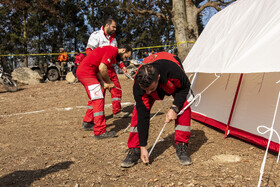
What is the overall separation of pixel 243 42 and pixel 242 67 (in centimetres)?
41

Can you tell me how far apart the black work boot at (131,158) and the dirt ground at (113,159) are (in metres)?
0.05

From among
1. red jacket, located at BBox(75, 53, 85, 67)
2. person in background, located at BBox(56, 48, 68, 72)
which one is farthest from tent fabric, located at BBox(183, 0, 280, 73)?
person in background, located at BBox(56, 48, 68, 72)

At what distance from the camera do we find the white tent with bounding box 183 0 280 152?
2211mm

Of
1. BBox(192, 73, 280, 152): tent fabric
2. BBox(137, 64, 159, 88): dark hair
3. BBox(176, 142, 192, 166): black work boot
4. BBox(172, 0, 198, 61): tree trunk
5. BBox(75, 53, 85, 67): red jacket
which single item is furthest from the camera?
BBox(172, 0, 198, 61): tree trunk

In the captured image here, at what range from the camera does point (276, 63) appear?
1973 millimetres

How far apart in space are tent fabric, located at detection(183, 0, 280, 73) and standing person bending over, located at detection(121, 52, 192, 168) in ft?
2.01

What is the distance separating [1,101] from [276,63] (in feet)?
25.0

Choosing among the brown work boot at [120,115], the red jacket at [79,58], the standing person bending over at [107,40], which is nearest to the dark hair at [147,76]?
the standing person bending over at [107,40]

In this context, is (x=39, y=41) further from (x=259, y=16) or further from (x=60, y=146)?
(x=259, y=16)

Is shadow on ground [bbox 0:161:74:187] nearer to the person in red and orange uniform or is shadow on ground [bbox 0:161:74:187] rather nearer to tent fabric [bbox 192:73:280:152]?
tent fabric [bbox 192:73:280:152]

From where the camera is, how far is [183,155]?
245cm

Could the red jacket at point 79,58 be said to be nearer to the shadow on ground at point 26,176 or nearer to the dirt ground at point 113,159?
the dirt ground at point 113,159

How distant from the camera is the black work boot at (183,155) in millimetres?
2381

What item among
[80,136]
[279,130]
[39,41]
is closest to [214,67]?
[279,130]
